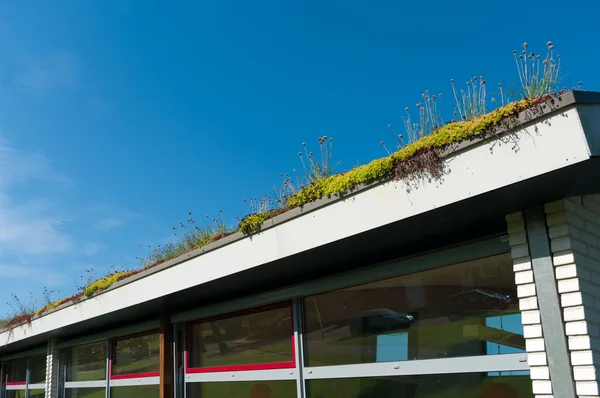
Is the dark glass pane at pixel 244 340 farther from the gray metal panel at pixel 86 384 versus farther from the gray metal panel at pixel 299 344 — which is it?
the gray metal panel at pixel 86 384

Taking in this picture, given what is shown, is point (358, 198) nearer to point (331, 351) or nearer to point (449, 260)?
point (449, 260)

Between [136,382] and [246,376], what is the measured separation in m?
2.94

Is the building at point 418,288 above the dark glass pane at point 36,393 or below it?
above

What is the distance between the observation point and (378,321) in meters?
5.02

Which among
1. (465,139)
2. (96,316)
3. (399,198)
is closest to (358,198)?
(399,198)

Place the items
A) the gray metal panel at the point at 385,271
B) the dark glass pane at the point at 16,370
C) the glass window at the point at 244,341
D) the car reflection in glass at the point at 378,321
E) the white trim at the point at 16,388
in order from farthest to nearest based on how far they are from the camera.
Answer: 1. the dark glass pane at the point at 16,370
2. the white trim at the point at 16,388
3. the glass window at the point at 244,341
4. the car reflection in glass at the point at 378,321
5. the gray metal panel at the point at 385,271

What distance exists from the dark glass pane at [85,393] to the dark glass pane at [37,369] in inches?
63.9

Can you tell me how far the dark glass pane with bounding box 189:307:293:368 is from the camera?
6.02m

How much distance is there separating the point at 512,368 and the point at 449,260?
948mm

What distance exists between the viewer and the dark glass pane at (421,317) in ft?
13.5

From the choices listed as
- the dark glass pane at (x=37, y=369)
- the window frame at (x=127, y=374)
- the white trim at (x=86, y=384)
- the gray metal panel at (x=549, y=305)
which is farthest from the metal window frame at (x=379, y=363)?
the dark glass pane at (x=37, y=369)

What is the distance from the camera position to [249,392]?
639 cm

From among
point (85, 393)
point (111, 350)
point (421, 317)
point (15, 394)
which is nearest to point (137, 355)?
point (111, 350)

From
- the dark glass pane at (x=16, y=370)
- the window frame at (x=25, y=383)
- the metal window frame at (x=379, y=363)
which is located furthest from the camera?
the dark glass pane at (x=16, y=370)
